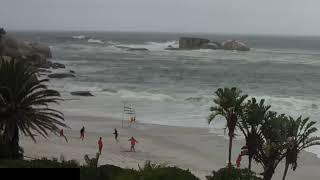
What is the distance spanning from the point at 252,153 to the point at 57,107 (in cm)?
3068

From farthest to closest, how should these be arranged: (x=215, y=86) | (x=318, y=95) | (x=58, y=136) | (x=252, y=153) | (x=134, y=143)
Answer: (x=215, y=86)
(x=318, y=95)
(x=58, y=136)
(x=134, y=143)
(x=252, y=153)

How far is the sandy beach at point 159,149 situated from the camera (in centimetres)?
2681

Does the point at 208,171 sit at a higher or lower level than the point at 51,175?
lower

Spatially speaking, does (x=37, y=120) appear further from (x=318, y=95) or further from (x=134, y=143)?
(x=318, y=95)

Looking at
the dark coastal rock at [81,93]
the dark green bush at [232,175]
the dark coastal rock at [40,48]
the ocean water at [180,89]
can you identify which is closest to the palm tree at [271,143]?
the dark green bush at [232,175]

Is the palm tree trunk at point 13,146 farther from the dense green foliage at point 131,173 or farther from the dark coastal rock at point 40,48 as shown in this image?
the dark coastal rock at point 40,48

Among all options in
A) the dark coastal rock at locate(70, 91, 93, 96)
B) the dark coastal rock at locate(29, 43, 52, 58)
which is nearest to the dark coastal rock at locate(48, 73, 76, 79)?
the dark coastal rock at locate(70, 91, 93, 96)

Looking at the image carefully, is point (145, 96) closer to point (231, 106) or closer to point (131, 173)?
point (231, 106)

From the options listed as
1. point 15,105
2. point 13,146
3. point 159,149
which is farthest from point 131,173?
point 159,149

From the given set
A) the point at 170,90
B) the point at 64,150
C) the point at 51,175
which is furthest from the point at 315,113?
the point at 51,175

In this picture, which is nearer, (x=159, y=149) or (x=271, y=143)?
(x=271, y=143)

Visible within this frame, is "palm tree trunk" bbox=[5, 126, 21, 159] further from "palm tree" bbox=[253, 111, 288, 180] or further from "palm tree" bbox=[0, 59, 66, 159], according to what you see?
"palm tree" bbox=[253, 111, 288, 180]

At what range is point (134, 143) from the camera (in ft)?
101

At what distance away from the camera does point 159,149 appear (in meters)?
31.3
